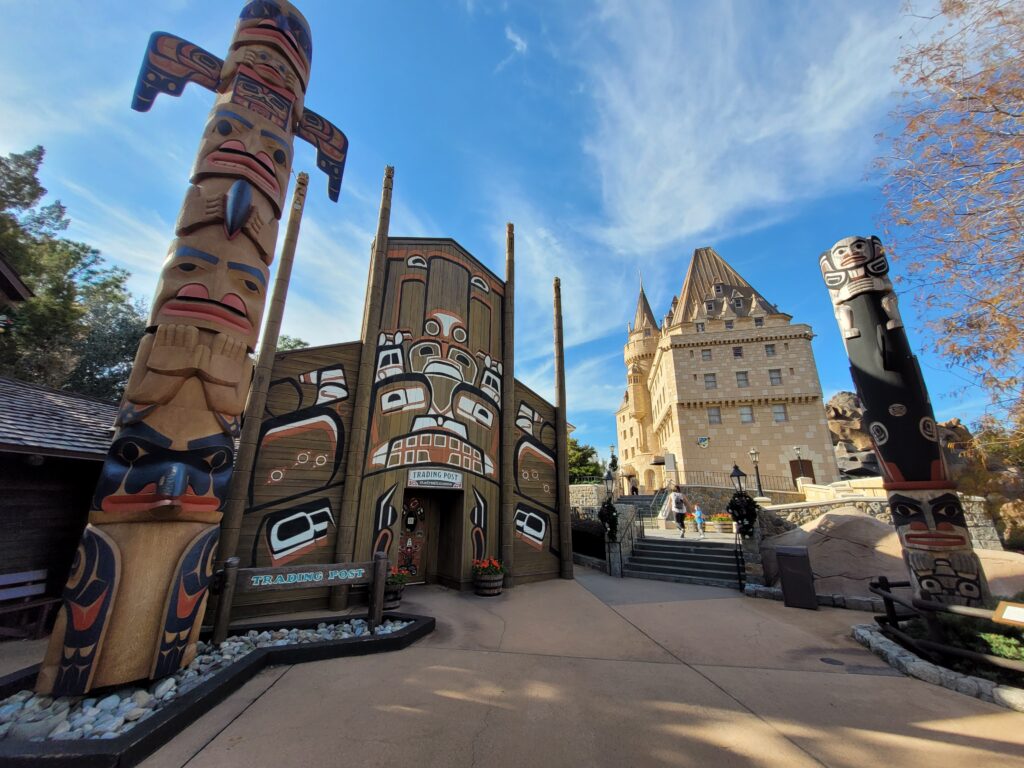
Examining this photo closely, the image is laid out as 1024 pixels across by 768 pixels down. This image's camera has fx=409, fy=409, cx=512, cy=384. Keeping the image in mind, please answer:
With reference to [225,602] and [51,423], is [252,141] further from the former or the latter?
[225,602]

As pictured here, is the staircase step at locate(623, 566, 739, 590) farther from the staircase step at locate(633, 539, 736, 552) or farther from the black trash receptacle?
the black trash receptacle

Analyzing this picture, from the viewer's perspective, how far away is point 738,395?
3061 cm

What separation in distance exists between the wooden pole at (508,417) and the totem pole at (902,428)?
23.8 ft

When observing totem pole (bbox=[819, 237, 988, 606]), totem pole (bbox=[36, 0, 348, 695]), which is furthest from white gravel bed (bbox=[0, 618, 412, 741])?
totem pole (bbox=[819, 237, 988, 606])

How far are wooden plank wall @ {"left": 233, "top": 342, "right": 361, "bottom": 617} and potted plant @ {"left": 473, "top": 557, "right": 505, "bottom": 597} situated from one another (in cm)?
317

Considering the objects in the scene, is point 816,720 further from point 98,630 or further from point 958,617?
point 98,630

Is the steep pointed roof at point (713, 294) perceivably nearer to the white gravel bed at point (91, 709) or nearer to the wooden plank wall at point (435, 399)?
the wooden plank wall at point (435, 399)

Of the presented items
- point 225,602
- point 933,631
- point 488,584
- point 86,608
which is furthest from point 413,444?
point 933,631

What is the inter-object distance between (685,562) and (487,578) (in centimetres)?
622

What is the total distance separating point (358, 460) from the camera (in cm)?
838

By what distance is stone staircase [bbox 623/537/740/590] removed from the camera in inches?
427

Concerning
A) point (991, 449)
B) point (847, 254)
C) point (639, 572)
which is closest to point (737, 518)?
point (639, 572)

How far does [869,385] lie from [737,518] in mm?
5181

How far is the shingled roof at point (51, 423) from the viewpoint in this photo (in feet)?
17.8
